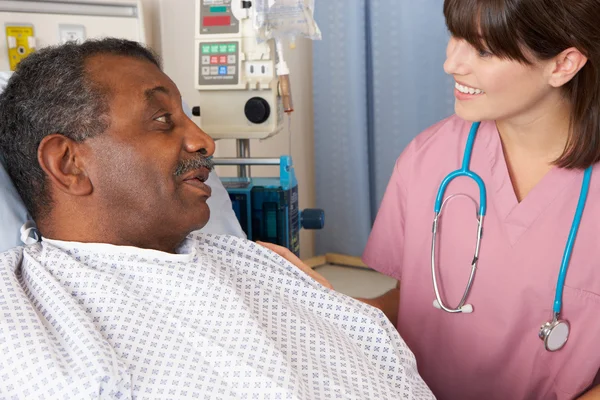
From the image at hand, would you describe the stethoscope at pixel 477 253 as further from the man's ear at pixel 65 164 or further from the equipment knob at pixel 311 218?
the man's ear at pixel 65 164

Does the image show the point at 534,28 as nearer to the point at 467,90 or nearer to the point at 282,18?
the point at 467,90

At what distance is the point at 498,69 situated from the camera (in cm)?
122

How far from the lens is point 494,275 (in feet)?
4.40

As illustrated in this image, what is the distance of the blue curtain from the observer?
2.86 meters

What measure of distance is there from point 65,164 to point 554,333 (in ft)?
3.03

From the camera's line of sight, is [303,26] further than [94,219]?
Yes

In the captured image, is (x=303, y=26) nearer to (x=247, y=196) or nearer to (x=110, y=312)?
(x=247, y=196)

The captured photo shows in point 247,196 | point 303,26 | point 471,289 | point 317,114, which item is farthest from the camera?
point 317,114

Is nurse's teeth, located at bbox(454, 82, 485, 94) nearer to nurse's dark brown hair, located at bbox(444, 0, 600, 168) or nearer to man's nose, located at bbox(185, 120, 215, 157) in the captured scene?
nurse's dark brown hair, located at bbox(444, 0, 600, 168)

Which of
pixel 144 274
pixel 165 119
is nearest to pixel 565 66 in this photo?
pixel 165 119

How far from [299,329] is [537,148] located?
629 millimetres

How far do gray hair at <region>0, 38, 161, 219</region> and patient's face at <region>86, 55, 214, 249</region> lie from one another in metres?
0.02

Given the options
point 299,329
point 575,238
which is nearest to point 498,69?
point 575,238

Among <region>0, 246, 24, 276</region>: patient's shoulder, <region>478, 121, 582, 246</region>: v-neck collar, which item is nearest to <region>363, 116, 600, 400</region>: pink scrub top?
<region>478, 121, 582, 246</region>: v-neck collar
